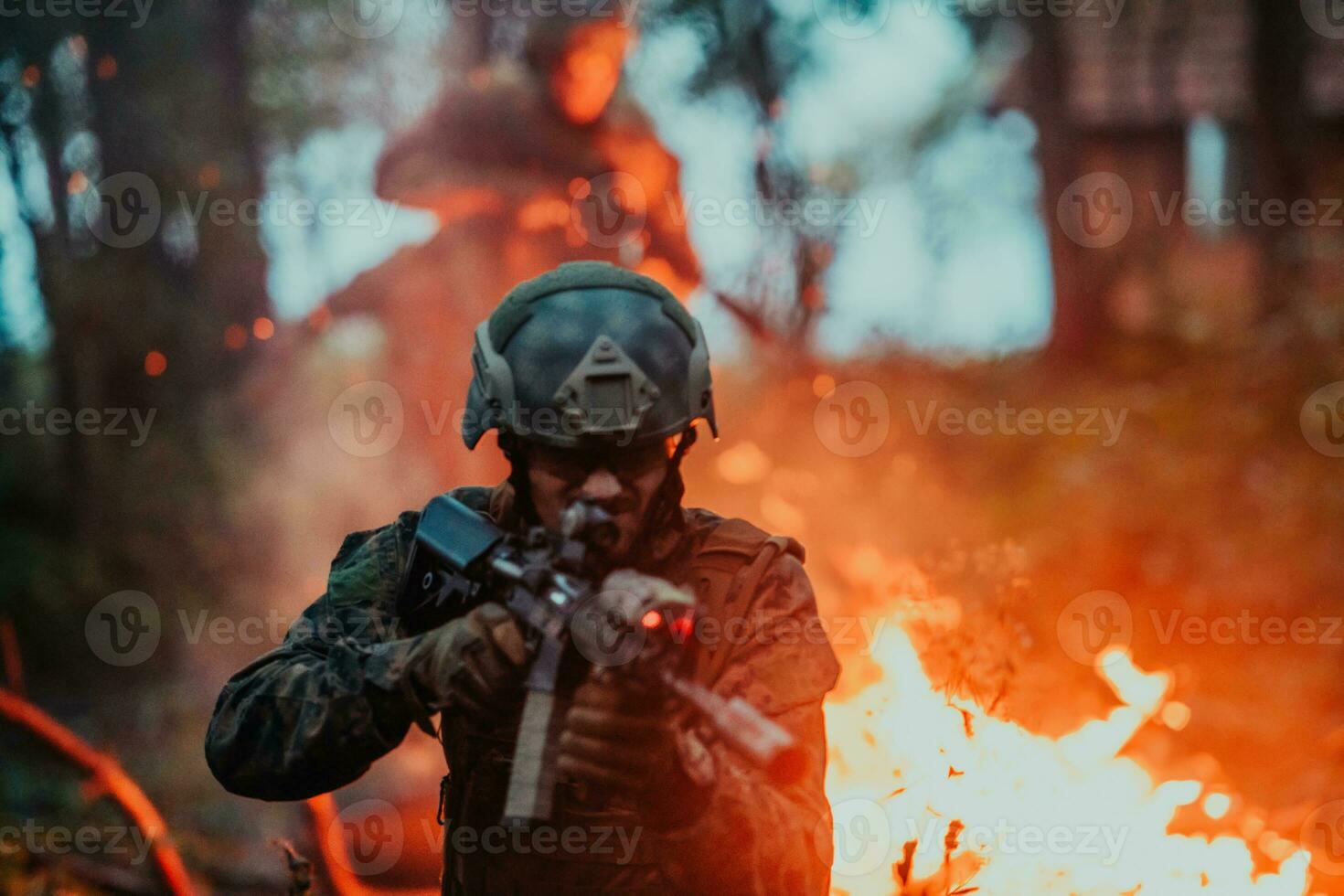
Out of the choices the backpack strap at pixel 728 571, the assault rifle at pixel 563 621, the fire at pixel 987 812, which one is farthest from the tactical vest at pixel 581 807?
the fire at pixel 987 812

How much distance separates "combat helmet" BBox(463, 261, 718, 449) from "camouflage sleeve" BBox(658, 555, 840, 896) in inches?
21.6

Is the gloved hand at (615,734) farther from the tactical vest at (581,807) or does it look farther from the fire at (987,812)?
the fire at (987,812)

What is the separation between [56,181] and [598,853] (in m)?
9.99

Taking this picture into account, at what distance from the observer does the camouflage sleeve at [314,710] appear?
248 cm

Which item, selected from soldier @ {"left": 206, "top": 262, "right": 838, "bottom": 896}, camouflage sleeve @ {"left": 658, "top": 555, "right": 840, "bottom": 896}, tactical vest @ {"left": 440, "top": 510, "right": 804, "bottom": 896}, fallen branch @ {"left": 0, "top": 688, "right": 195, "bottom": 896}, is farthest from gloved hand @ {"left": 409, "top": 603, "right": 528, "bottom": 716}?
fallen branch @ {"left": 0, "top": 688, "right": 195, "bottom": 896}

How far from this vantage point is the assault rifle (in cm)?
208

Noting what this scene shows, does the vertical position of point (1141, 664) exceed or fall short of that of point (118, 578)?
it falls short

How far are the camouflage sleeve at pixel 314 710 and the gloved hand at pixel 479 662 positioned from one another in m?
0.13

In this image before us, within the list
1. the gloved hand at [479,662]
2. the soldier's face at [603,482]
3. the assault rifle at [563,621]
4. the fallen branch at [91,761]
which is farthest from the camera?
the fallen branch at [91,761]

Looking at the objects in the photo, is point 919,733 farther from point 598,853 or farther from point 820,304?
→ point 820,304

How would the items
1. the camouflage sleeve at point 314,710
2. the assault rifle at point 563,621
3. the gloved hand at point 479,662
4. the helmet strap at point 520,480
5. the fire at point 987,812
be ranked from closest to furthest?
the assault rifle at point 563,621 → the gloved hand at point 479,662 → the camouflage sleeve at point 314,710 → the helmet strap at point 520,480 → the fire at point 987,812

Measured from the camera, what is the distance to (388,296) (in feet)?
36.6

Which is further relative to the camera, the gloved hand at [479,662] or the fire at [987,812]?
the fire at [987,812]

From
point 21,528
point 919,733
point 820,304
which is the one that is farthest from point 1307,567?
point 21,528
